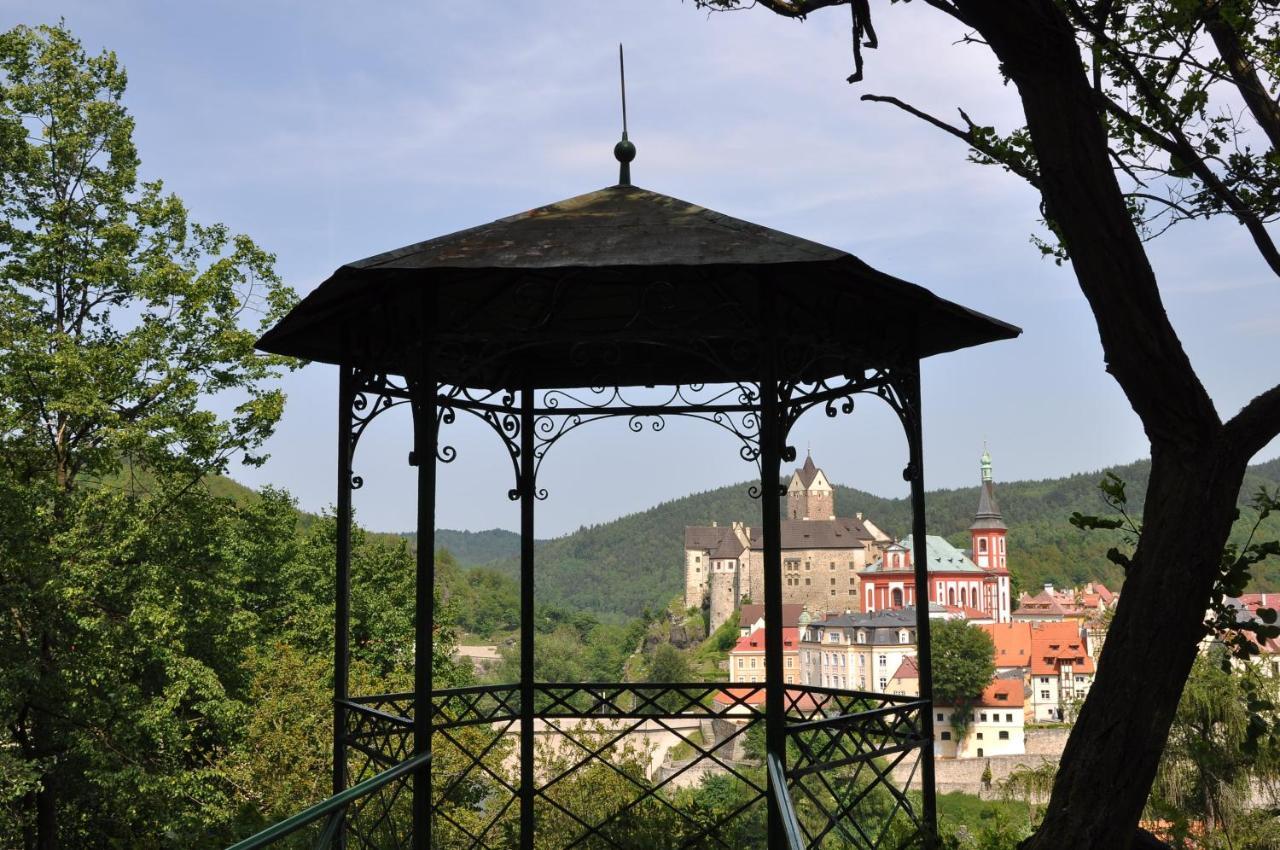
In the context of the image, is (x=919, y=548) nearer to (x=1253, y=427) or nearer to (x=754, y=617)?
(x=1253, y=427)

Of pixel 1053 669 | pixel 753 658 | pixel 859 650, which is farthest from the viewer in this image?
pixel 753 658

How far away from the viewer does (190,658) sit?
18.8 meters

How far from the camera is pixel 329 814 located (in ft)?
13.0

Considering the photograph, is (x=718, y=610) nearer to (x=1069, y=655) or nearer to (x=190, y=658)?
(x=1069, y=655)

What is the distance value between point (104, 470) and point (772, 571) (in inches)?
628

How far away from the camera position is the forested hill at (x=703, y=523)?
127 meters

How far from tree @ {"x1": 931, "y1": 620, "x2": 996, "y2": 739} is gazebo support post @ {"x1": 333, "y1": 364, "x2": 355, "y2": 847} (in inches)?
2598

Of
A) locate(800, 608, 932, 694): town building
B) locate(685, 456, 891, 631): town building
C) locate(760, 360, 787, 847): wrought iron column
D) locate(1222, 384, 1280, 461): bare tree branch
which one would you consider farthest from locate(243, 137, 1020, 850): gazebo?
locate(685, 456, 891, 631): town building

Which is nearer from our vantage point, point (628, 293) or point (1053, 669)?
point (628, 293)

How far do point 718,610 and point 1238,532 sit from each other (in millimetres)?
52935

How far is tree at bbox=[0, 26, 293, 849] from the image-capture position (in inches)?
664

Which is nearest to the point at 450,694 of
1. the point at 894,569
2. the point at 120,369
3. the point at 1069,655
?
the point at 120,369

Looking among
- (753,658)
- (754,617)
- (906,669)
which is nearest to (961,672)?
(906,669)

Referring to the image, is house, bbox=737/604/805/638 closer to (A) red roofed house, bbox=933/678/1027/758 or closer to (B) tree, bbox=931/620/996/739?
(B) tree, bbox=931/620/996/739
